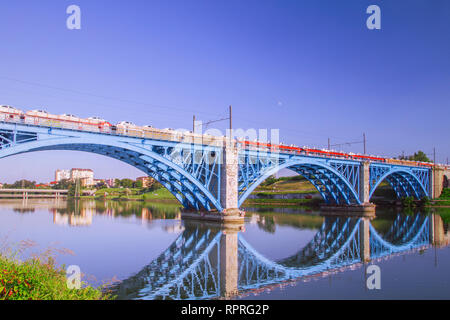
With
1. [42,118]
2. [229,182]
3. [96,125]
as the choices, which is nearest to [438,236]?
[229,182]

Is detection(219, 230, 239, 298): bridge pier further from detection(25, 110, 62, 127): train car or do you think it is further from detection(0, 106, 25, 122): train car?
detection(0, 106, 25, 122): train car

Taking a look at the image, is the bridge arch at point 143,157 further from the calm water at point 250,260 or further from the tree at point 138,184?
the tree at point 138,184

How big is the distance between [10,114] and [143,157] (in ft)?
39.3

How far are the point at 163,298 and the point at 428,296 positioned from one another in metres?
11.0

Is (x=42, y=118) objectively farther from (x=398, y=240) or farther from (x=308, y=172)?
(x=308, y=172)

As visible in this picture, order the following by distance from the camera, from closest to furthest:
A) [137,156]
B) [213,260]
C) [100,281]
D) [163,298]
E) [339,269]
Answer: [163,298]
[100,281]
[339,269]
[213,260]
[137,156]

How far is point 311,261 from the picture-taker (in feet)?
72.8

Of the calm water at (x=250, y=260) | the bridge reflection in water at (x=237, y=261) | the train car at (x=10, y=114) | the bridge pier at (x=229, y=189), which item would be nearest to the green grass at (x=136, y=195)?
the bridge pier at (x=229, y=189)

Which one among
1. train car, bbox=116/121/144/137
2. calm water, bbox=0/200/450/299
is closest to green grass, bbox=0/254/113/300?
calm water, bbox=0/200/450/299

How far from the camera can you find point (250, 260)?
21922 mm

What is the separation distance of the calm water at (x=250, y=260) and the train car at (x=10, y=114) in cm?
899

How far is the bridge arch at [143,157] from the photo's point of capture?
27.2m
